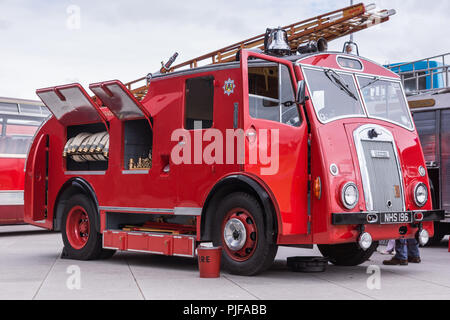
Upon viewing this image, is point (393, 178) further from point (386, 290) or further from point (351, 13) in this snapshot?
point (351, 13)

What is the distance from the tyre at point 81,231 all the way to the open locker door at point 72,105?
1.39m

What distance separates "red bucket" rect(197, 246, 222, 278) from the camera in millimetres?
9000

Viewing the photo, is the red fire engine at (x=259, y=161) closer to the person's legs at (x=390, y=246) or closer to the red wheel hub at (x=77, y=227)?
the red wheel hub at (x=77, y=227)

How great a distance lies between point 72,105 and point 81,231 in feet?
7.39

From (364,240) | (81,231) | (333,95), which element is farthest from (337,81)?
(81,231)

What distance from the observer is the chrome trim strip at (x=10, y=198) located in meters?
18.6

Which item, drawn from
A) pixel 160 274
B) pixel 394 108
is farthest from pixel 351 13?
pixel 160 274

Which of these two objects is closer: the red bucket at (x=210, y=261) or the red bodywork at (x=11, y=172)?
the red bucket at (x=210, y=261)

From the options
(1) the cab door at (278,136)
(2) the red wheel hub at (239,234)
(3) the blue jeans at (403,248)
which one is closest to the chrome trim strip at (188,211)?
(2) the red wheel hub at (239,234)

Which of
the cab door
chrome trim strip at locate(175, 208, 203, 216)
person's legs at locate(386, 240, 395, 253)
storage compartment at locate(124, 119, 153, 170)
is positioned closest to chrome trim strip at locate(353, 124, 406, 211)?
the cab door

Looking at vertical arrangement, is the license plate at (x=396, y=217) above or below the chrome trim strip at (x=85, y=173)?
below

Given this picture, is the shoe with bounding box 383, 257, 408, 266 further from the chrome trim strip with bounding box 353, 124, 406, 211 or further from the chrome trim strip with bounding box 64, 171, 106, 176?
the chrome trim strip with bounding box 64, 171, 106, 176

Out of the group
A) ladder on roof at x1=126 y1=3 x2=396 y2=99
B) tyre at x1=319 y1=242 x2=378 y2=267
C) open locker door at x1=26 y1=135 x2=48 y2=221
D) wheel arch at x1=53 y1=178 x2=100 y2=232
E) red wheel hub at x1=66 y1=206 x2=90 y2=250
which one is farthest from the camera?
ladder on roof at x1=126 y1=3 x2=396 y2=99

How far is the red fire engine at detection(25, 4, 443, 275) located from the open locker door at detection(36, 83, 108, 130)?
35mm
